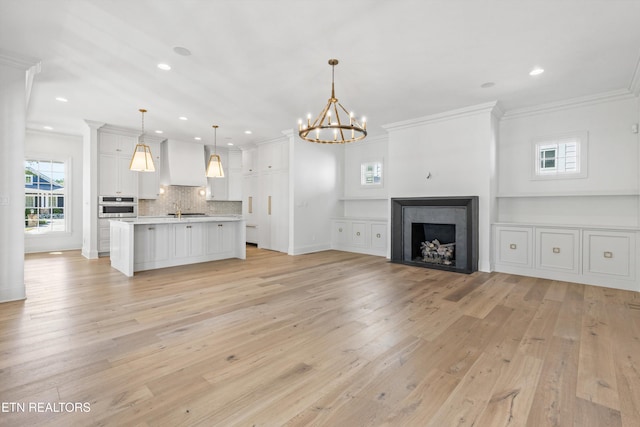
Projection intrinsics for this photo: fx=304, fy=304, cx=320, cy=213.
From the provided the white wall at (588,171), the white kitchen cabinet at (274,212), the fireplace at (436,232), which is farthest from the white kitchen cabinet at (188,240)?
the white wall at (588,171)

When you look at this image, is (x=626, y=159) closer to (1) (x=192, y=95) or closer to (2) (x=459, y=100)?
(2) (x=459, y=100)

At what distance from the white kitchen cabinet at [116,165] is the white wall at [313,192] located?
3.85 meters

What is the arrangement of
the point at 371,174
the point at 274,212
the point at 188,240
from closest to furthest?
the point at 188,240, the point at 274,212, the point at 371,174

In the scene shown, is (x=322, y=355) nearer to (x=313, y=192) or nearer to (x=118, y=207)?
(x=313, y=192)

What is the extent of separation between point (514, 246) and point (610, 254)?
3.93 ft

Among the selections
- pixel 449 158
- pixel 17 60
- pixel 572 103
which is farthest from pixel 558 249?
pixel 17 60

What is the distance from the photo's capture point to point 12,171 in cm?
365

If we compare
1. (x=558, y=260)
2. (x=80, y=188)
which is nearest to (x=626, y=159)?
(x=558, y=260)

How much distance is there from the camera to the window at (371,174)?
7859 millimetres

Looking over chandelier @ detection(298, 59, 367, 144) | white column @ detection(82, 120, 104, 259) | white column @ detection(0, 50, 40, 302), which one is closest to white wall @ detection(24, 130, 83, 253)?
white column @ detection(82, 120, 104, 259)

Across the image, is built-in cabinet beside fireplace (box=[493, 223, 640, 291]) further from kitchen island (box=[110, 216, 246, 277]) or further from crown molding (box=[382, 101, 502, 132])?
kitchen island (box=[110, 216, 246, 277])

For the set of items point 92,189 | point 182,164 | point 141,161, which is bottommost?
point 92,189

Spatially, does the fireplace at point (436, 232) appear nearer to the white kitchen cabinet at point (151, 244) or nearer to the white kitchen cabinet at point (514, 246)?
the white kitchen cabinet at point (514, 246)

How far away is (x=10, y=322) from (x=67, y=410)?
6.71ft
